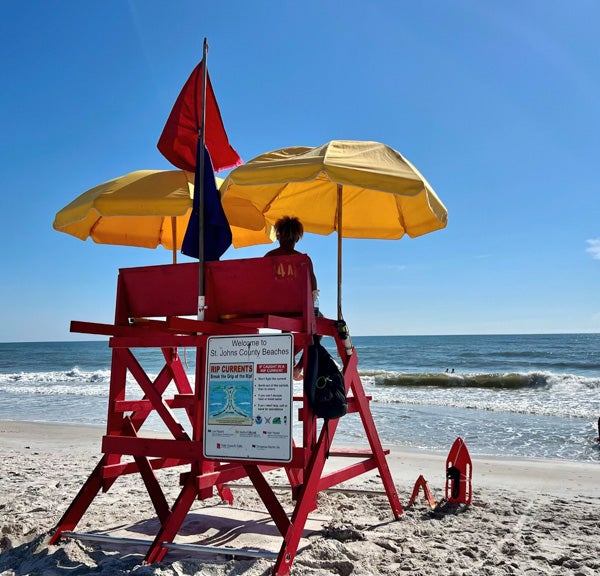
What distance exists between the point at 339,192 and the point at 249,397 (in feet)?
6.88

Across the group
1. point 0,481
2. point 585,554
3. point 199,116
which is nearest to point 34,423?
point 0,481

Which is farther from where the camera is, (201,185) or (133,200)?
(133,200)

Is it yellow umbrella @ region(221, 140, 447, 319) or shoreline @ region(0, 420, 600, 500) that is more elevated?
yellow umbrella @ region(221, 140, 447, 319)

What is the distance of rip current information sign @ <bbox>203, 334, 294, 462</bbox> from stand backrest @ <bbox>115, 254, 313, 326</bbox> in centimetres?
33

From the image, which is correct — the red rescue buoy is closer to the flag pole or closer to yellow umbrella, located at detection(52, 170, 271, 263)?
the flag pole

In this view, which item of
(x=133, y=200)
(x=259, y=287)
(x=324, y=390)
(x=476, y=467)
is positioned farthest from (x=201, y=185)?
(x=476, y=467)

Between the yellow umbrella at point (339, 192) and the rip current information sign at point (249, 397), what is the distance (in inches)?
45.3

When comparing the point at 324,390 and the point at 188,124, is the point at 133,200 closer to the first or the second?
the point at 188,124

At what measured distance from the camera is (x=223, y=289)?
420 cm

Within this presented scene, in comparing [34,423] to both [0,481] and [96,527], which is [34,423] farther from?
[96,527]

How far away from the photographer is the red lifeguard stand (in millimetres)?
3865

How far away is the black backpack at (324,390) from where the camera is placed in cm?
388

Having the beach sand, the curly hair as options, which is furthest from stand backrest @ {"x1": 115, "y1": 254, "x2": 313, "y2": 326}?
the beach sand

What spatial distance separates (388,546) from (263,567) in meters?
1.09
